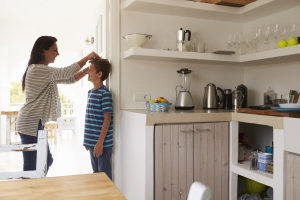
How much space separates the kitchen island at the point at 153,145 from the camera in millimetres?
1791

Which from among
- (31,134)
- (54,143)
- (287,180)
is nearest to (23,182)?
(31,134)

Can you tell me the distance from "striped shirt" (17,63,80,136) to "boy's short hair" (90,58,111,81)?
0.22m

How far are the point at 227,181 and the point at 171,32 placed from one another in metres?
1.38

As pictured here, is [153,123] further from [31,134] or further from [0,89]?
[0,89]

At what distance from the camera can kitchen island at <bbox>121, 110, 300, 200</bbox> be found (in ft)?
5.88

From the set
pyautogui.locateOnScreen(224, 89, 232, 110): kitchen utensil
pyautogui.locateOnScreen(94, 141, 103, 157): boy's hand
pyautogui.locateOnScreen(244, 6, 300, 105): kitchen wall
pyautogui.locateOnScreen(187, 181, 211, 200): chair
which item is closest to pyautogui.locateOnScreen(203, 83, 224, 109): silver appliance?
pyautogui.locateOnScreen(224, 89, 232, 110): kitchen utensil

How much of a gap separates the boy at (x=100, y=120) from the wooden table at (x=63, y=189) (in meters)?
1.20

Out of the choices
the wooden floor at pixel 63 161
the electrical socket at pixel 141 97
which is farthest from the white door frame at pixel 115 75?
the wooden floor at pixel 63 161

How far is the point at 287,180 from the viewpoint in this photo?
68.6 inches

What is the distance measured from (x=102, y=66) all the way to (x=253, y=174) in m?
1.42

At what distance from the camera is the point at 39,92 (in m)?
2.27

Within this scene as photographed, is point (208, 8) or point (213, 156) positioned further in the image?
point (208, 8)

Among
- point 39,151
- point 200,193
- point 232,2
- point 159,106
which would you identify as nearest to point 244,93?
point 232,2

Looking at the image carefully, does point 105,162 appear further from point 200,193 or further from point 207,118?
point 200,193
